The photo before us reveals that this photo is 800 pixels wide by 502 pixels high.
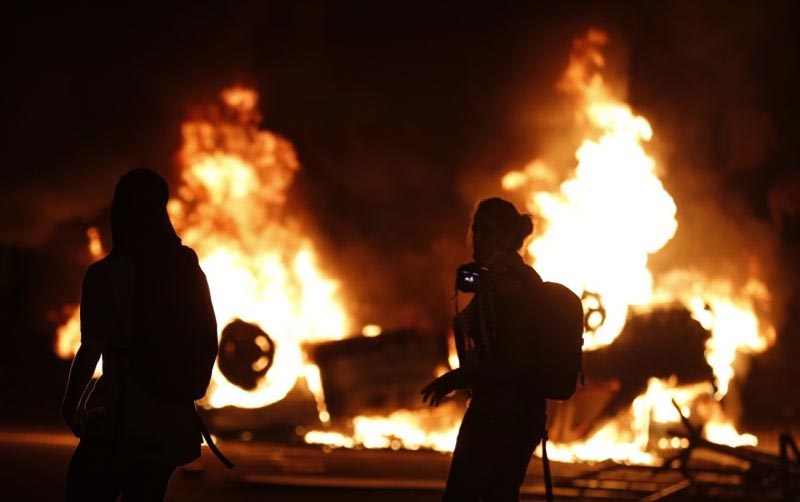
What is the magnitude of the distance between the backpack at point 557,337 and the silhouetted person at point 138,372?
119 centimetres

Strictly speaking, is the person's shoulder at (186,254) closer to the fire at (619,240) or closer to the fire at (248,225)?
the fire at (619,240)

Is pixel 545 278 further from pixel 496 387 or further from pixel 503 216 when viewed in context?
pixel 496 387

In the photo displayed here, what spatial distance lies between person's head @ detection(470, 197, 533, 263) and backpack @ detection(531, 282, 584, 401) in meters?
0.22

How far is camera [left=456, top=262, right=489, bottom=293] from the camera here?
4.34 m

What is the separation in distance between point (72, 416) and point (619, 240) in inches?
697

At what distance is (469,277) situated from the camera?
4.35 meters

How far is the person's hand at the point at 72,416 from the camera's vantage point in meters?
3.84

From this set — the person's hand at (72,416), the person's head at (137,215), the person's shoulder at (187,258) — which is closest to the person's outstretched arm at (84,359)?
the person's hand at (72,416)

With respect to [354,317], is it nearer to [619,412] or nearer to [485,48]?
[485,48]

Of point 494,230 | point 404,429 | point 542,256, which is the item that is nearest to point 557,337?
point 494,230

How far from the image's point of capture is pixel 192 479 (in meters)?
10.9

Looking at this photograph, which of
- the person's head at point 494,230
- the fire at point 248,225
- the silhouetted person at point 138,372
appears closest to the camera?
the silhouetted person at point 138,372

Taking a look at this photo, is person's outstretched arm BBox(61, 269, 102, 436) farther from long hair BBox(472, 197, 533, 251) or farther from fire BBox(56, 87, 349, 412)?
fire BBox(56, 87, 349, 412)

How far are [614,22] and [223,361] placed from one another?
11324mm
